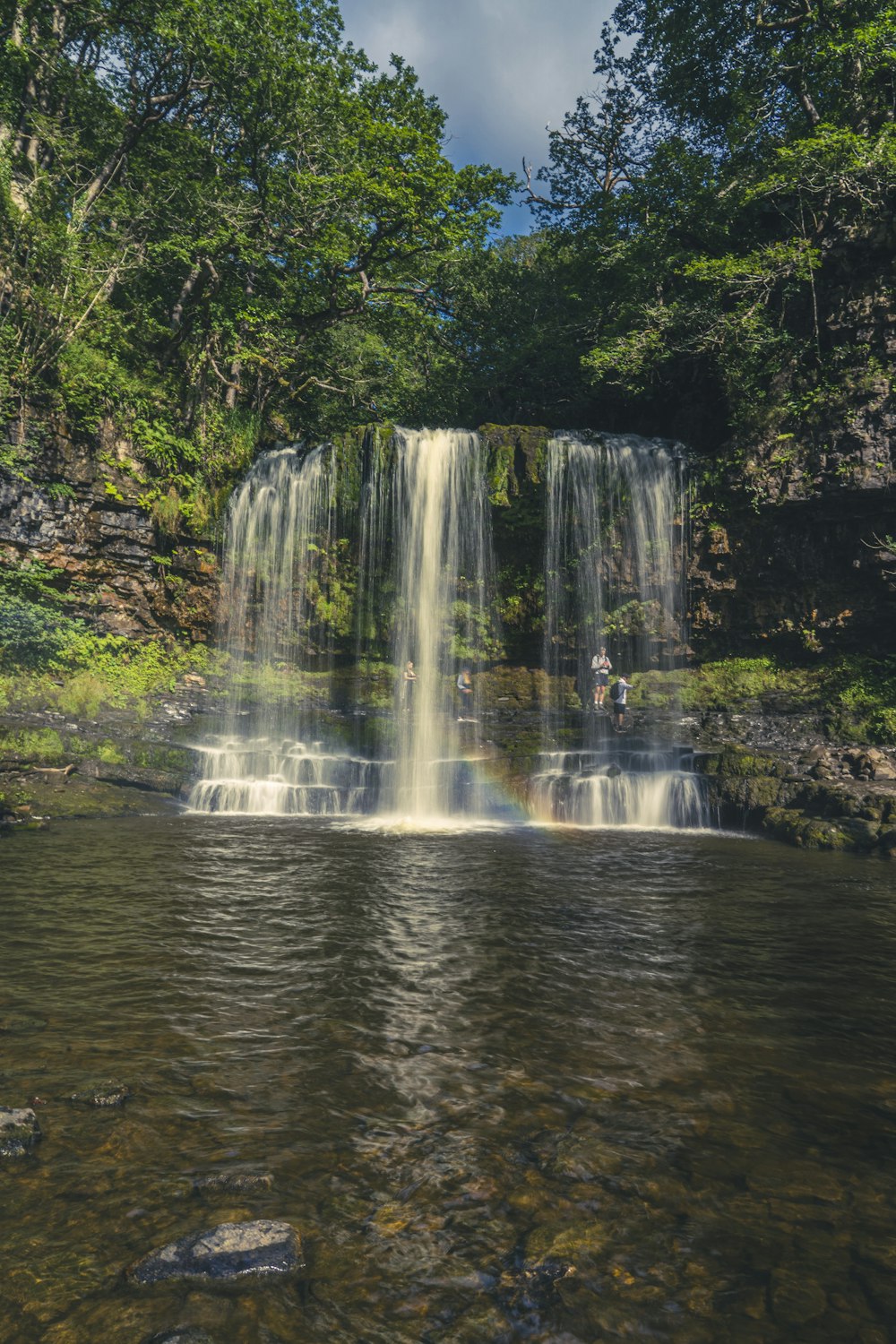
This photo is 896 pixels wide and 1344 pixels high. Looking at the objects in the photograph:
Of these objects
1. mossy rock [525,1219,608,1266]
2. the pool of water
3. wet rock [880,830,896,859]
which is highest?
wet rock [880,830,896,859]

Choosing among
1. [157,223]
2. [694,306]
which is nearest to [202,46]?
[157,223]

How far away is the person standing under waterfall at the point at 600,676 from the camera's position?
21766mm

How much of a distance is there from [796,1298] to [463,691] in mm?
21139

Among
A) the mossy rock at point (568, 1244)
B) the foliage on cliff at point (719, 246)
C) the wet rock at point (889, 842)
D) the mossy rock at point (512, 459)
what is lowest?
the mossy rock at point (568, 1244)

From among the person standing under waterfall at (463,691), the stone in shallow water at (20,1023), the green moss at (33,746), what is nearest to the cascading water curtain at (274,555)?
the person standing under waterfall at (463,691)

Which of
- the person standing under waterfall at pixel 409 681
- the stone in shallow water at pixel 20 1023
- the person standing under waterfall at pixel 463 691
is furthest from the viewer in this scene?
the person standing under waterfall at pixel 409 681

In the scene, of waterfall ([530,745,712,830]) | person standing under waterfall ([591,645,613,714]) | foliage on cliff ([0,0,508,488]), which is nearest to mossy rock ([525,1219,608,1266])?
waterfall ([530,745,712,830])

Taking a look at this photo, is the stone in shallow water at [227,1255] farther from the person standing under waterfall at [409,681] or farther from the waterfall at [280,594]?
the person standing under waterfall at [409,681]

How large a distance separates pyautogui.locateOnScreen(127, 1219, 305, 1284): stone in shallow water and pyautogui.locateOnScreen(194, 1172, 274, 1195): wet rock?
0.91 feet

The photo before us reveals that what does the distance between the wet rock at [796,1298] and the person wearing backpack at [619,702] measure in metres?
18.8

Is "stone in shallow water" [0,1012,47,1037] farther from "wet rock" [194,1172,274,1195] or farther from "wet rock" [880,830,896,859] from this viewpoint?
"wet rock" [880,830,896,859]

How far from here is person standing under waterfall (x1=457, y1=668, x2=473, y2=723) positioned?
23.4m

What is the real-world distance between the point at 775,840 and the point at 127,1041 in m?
13.3

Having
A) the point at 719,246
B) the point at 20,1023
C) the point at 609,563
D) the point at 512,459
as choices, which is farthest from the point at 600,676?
the point at 20,1023
